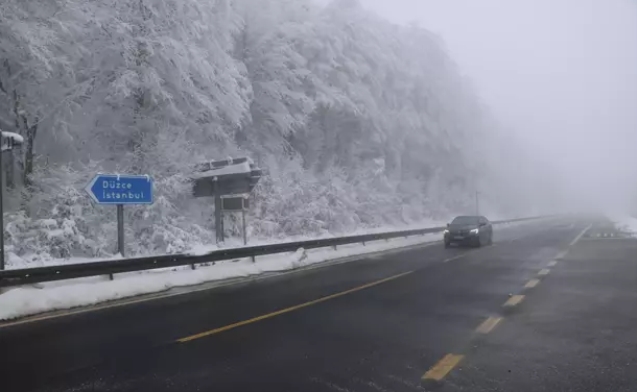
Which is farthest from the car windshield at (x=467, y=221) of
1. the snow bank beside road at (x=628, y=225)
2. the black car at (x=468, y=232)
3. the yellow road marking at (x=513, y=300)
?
the yellow road marking at (x=513, y=300)

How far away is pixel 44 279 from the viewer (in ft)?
36.4

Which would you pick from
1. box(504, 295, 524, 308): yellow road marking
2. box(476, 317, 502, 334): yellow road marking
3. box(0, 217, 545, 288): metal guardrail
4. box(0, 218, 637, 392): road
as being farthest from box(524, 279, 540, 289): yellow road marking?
box(0, 217, 545, 288): metal guardrail

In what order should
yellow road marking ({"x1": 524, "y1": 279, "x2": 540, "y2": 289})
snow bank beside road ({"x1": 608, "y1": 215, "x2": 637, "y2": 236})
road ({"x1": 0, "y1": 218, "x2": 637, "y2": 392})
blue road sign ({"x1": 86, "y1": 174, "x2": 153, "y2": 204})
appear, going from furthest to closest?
snow bank beside road ({"x1": 608, "y1": 215, "x2": 637, "y2": 236})
blue road sign ({"x1": 86, "y1": 174, "x2": 153, "y2": 204})
yellow road marking ({"x1": 524, "y1": 279, "x2": 540, "y2": 289})
road ({"x1": 0, "y1": 218, "x2": 637, "y2": 392})

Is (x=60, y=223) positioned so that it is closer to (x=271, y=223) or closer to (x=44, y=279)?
(x=44, y=279)

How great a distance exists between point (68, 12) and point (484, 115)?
60.8 m

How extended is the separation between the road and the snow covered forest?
9.00 meters

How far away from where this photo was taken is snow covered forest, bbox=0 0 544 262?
60.4 ft

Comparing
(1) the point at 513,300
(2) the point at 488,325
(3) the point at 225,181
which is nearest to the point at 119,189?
(3) the point at 225,181

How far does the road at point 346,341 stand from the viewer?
5.62m

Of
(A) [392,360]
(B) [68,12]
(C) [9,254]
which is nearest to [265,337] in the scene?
(A) [392,360]

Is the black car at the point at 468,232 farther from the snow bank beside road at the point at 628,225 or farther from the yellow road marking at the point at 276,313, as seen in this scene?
the yellow road marking at the point at 276,313

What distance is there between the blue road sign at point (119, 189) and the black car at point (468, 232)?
15.6 m

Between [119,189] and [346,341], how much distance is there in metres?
9.79

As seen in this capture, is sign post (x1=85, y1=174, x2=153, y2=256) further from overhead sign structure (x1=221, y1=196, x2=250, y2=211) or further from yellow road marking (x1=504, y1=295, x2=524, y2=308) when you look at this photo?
yellow road marking (x1=504, y1=295, x2=524, y2=308)
